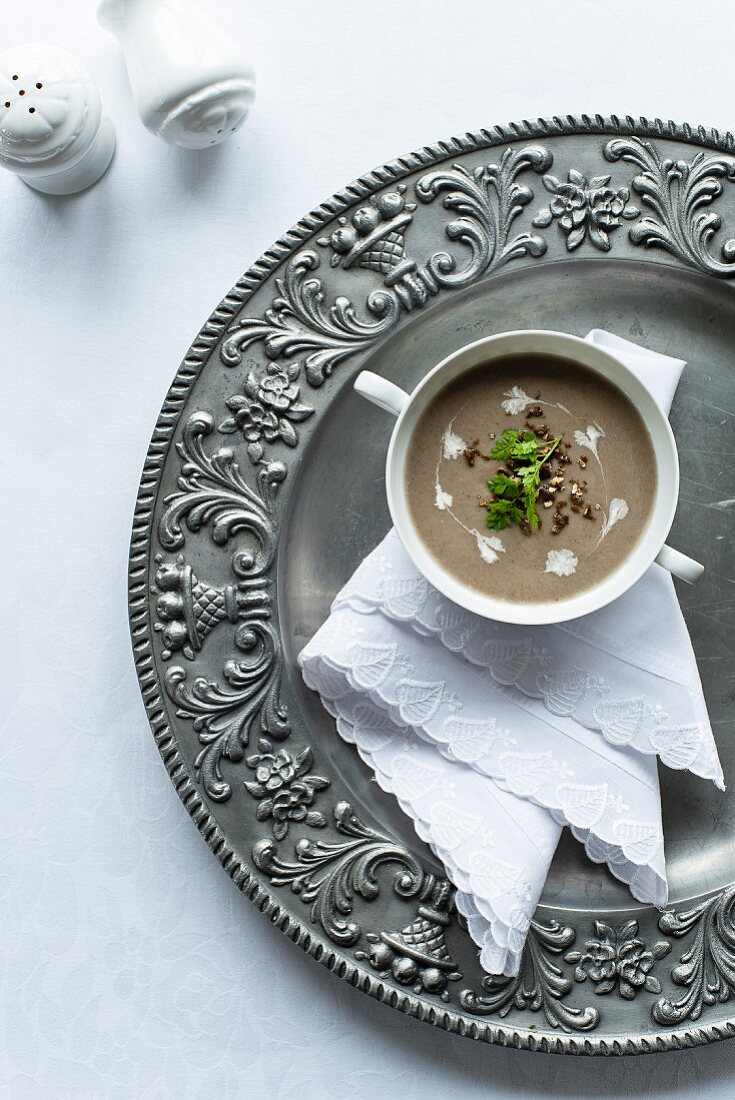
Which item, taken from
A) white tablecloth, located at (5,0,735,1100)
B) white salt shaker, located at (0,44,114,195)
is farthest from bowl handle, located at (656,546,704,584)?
white salt shaker, located at (0,44,114,195)

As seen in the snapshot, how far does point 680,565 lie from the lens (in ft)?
3.69

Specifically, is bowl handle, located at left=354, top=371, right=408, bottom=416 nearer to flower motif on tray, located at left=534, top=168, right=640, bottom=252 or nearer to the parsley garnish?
the parsley garnish

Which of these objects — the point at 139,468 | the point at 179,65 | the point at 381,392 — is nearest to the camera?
the point at 381,392

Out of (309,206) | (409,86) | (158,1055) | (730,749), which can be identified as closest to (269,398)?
(309,206)

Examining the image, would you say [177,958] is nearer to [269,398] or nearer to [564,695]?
[564,695]

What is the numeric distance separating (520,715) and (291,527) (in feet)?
1.28

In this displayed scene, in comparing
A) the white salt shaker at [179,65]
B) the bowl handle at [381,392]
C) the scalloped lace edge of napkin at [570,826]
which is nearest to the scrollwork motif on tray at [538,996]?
the scalloped lace edge of napkin at [570,826]

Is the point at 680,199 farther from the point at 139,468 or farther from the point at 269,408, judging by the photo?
the point at 139,468

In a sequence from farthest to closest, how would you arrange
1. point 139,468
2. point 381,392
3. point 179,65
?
point 139,468
point 179,65
point 381,392

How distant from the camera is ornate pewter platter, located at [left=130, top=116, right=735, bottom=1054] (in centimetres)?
124

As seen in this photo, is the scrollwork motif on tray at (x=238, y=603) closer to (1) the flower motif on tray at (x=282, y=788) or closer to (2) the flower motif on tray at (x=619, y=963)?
(1) the flower motif on tray at (x=282, y=788)

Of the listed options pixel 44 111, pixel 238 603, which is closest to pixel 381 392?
pixel 238 603

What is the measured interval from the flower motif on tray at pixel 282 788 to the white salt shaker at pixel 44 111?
83 centimetres

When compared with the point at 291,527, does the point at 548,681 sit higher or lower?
lower
